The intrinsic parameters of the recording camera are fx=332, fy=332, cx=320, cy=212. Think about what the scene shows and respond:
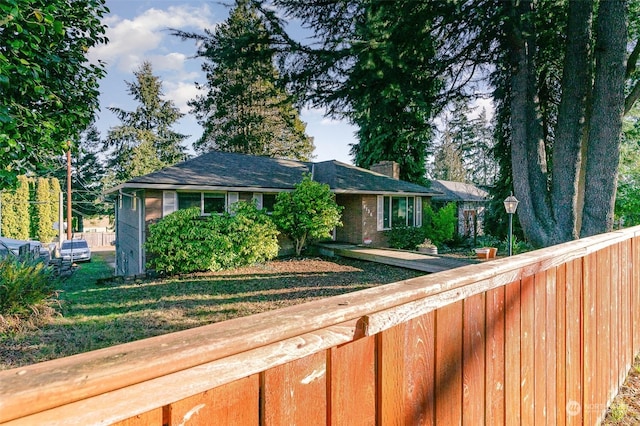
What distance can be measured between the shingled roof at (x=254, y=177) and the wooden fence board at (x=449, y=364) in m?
11.1

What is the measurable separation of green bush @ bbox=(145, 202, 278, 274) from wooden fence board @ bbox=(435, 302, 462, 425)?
9899mm

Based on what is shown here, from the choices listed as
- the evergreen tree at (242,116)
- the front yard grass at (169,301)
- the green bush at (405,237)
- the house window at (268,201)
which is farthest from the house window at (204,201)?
the evergreen tree at (242,116)

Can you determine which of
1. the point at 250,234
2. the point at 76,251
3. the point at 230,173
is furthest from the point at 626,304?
the point at 76,251

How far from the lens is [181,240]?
1041 centimetres

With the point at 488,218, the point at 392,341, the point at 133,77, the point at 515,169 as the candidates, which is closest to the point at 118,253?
the point at 515,169

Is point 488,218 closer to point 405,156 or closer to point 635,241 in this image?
point 405,156

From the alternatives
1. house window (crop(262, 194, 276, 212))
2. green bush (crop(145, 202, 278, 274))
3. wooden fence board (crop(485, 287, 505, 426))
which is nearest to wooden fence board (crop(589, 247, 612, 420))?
wooden fence board (crop(485, 287, 505, 426))

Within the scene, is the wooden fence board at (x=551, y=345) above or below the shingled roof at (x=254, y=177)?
below

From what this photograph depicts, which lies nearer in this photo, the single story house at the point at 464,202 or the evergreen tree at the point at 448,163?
the single story house at the point at 464,202

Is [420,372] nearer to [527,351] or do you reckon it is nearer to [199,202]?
[527,351]

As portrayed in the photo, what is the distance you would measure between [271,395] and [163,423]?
0.26m

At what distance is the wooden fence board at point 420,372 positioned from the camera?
121cm

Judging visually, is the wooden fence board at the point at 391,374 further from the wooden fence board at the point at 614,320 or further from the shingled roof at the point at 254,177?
the shingled roof at the point at 254,177

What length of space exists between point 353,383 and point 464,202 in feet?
88.0
